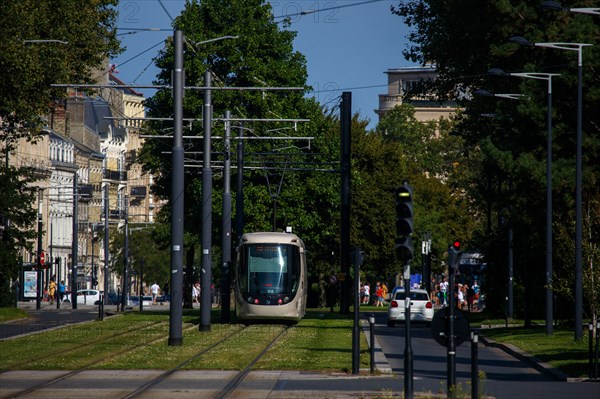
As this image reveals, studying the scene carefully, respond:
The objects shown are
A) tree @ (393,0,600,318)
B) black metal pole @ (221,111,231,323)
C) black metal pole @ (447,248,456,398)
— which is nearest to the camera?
black metal pole @ (447,248,456,398)

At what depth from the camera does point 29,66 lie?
44.9m

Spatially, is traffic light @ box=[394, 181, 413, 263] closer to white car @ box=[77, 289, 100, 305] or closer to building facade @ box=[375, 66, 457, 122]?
white car @ box=[77, 289, 100, 305]

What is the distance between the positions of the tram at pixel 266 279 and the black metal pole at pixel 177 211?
16.2 m

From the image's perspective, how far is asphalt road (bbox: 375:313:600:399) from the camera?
24469 mm

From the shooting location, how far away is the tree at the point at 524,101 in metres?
47.6

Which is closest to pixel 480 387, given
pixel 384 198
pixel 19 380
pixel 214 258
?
pixel 19 380

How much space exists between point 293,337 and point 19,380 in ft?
56.3

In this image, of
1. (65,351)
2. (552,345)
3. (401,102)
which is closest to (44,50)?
(65,351)

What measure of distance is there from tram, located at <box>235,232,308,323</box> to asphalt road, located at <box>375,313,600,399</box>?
29.6 feet

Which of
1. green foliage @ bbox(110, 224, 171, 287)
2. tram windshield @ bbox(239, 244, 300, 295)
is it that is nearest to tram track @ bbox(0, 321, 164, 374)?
tram windshield @ bbox(239, 244, 300, 295)

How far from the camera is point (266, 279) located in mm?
52344

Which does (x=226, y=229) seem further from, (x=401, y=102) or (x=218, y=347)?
(x=401, y=102)

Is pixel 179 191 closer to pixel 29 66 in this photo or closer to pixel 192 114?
pixel 29 66

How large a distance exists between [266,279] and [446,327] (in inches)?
1217
